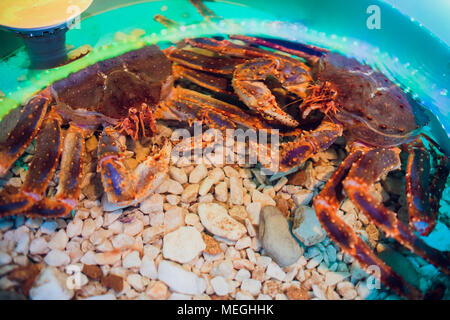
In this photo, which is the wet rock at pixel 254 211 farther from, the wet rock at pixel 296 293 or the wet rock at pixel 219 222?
the wet rock at pixel 296 293

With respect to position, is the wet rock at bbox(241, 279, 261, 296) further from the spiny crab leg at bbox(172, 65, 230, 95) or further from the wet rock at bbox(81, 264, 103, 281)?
the spiny crab leg at bbox(172, 65, 230, 95)

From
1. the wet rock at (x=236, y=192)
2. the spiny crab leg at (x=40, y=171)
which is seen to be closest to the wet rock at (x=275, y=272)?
the wet rock at (x=236, y=192)

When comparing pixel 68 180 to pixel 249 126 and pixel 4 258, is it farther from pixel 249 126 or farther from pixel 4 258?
pixel 249 126

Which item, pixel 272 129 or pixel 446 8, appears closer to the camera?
pixel 272 129
